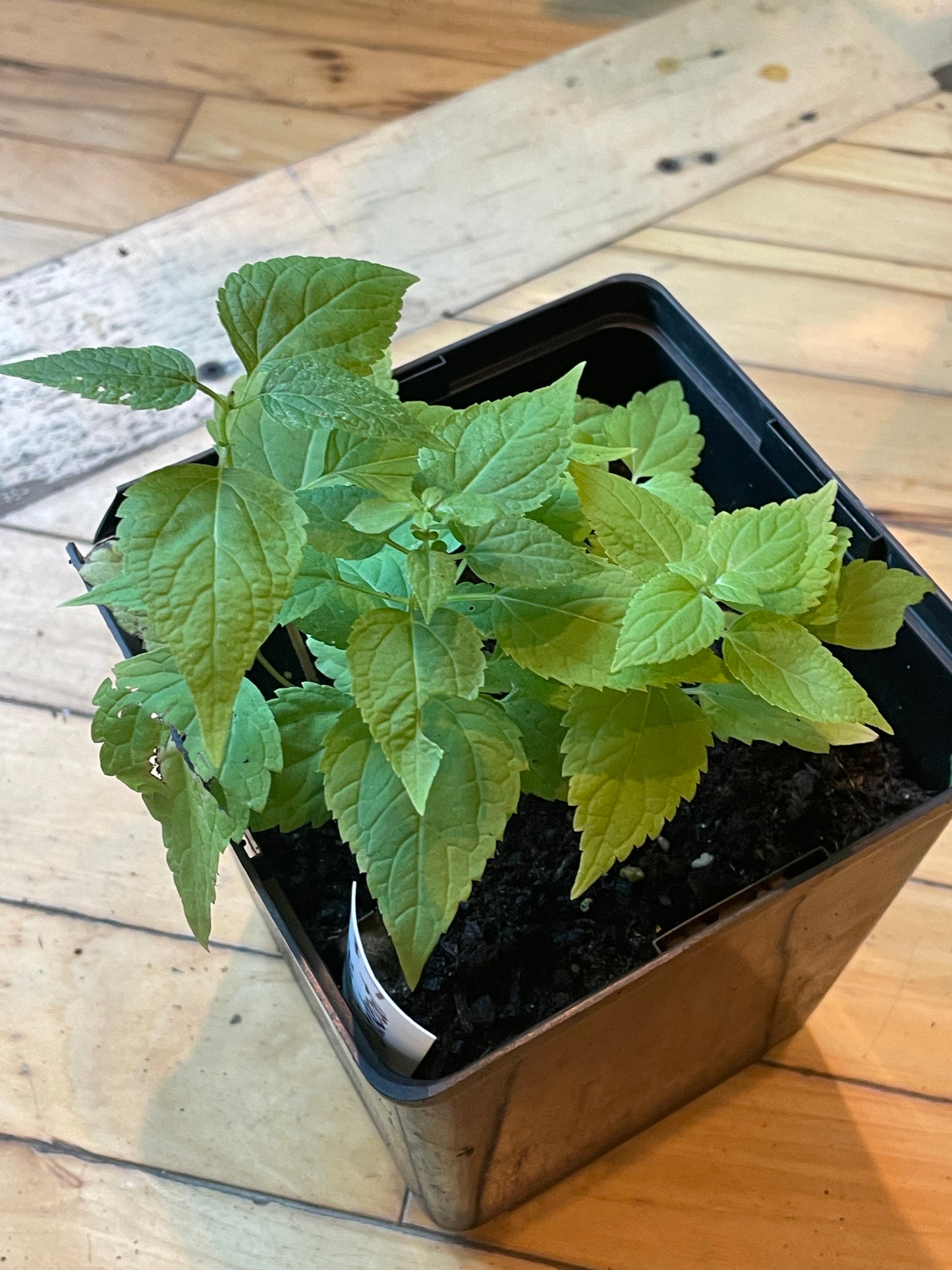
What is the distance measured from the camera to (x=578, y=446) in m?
0.63

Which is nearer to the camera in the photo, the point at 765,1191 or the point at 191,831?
the point at 191,831

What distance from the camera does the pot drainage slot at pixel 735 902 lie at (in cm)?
66

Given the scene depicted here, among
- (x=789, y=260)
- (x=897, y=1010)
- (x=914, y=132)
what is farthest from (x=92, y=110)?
(x=897, y=1010)

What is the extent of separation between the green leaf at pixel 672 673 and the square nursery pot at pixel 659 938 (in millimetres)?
137

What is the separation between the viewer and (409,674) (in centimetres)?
48

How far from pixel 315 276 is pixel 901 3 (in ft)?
4.65

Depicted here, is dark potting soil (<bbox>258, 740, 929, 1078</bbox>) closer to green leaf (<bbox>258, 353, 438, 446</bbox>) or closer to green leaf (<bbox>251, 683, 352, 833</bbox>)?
green leaf (<bbox>251, 683, 352, 833</bbox>)

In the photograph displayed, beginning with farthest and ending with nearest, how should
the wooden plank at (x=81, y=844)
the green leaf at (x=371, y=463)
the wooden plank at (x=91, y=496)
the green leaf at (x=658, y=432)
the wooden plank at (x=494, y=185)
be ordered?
1. the wooden plank at (x=494, y=185)
2. the wooden plank at (x=91, y=496)
3. the wooden plank at (x=81, y=844)
4. the green leaf at (x=658, y=432)
5. the green leaf at (x=371, y=463)

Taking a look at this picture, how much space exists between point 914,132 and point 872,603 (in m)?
1.10

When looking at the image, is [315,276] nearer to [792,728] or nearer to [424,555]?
[424,555]

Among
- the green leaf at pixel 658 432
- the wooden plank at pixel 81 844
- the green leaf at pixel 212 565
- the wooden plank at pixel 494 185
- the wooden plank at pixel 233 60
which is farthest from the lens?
the wooden plank at pixel 233 60

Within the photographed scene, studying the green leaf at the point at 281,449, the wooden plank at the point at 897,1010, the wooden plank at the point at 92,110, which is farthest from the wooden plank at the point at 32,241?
the wooden plank at the point at 897,1010

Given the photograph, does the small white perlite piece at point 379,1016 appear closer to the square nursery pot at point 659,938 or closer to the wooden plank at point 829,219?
the square nursery pot at point 659,938

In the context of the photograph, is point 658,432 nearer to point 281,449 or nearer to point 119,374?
point 281,449
